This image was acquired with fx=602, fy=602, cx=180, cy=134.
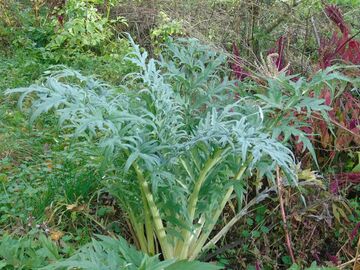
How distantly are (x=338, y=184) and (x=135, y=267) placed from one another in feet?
4.76

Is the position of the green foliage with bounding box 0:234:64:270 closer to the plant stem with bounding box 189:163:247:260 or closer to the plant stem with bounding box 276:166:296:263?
the plant stem with bounding box 189:163:247:260

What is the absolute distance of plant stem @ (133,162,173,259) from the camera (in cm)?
268

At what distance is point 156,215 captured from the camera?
2801mm

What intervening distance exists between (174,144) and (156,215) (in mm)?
372

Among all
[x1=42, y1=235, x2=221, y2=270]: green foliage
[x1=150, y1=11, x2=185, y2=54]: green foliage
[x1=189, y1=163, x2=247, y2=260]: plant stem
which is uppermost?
Answer: [x1=150, y1=11, x2=185, y2=54]: green foliage

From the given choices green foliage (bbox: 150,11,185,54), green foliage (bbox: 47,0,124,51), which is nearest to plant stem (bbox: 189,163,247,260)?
green foliage (bbox: 150,11,185,54)

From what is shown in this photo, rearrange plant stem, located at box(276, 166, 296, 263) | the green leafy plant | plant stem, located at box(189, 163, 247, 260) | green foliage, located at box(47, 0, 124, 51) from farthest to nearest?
green foliage, located at box(47, 0, 124, 51), plant stem, located at box(276, 166, 296, 263), plant stem, located at box(189, 163, 247, 260), the green leafy plant

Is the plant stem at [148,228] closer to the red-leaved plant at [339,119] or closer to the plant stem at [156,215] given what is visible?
the plant stem at [156,215]

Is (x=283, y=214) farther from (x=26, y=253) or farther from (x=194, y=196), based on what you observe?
(x=26, y=253)

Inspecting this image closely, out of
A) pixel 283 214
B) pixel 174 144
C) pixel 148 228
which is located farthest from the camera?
pixel 283 214

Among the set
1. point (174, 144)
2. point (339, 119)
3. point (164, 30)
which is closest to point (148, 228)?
point (174, 144)

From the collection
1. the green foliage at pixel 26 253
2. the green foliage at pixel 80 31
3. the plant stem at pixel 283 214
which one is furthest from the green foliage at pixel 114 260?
the green foliage at pixel 80 31

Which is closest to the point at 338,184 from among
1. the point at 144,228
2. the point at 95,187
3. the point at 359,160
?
the point at 359,160

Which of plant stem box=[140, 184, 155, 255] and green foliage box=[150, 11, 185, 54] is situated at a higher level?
green foliage box=[150, 11, 185, 54]
